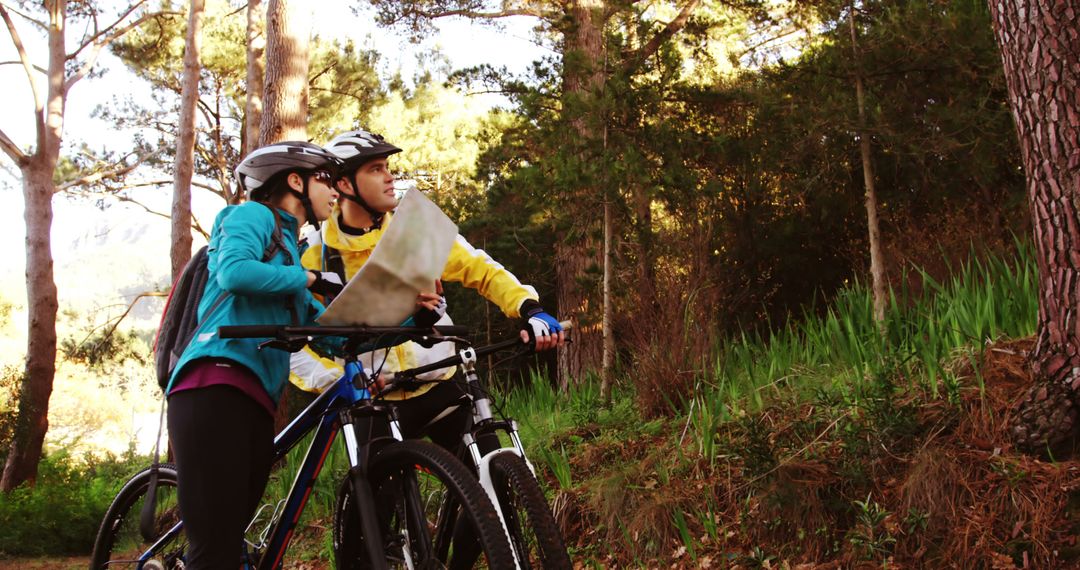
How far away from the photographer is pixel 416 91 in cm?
2381

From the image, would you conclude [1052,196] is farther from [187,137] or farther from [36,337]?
[36,337]

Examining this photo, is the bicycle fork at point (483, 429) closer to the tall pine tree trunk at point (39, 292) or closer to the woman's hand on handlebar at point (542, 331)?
the woman's hand on handlebar at point (542, 331)

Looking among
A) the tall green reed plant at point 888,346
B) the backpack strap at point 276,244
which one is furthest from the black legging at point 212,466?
the tall green reed plant at point 888,346

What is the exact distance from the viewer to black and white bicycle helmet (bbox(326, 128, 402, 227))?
3301 mm

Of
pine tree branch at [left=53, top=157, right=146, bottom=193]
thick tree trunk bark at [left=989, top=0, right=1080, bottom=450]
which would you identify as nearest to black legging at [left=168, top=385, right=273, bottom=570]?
thick tree trunk bark at [left=989, top=0, right=1080, bottom=450]

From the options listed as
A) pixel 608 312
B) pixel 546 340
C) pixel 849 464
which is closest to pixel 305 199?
pixel 546 340

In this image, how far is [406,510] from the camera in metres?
2.64

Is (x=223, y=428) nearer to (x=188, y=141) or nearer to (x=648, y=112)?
(x=648, y=112)

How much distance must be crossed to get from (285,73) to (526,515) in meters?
7.11

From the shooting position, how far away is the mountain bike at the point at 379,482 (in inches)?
95.6

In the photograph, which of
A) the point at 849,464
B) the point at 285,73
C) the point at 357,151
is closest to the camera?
the point at 357,151

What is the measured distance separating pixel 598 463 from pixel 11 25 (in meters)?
16.7

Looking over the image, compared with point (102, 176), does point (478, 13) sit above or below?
above

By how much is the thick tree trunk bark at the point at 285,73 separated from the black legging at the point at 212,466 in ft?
20.2
